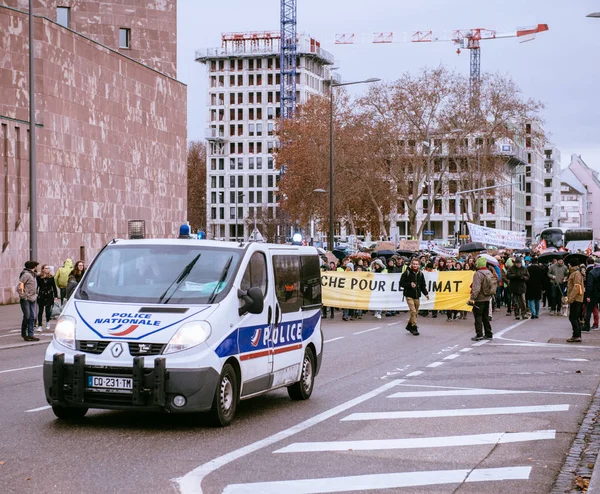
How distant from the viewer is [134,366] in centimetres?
1044

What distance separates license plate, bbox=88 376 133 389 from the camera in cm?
1045

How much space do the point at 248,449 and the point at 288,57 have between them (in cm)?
15302

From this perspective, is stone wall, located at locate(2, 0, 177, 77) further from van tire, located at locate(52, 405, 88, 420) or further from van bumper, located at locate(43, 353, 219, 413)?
van bumper, located at locate(43, 353, 219, 413)

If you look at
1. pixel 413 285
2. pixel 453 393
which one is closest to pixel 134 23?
pixel 413 285

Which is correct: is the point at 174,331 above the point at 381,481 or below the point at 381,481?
above

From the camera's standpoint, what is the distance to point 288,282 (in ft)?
42.9

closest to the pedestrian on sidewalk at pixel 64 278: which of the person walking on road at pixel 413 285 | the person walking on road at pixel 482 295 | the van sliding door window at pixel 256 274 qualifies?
the person walking on road at pixel 413 285

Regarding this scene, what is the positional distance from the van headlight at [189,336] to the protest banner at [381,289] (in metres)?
24.4

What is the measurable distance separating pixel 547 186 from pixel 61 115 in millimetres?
160760

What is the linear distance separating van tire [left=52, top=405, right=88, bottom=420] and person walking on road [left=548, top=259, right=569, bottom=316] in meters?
25.8

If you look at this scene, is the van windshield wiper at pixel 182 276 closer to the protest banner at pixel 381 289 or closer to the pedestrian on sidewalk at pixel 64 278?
the pedestrian on sidewalk at pixel 64 278

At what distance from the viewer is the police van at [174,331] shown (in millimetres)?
10523

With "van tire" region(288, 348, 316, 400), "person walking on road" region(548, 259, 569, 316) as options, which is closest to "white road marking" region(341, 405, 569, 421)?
"van tire" region(288, 348, 316, 400)

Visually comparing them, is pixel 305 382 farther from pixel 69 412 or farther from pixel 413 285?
pixel 413 285
